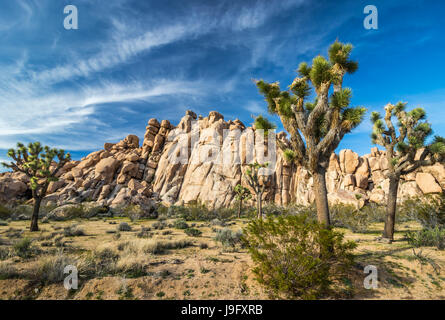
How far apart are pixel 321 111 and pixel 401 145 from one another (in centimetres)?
681

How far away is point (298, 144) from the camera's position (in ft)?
24.6

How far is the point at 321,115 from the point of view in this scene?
7.66 metres

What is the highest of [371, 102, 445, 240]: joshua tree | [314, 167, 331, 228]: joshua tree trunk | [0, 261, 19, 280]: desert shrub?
[371, 102, 445, 240]: joshua tree

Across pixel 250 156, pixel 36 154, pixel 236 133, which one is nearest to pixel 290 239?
pixel 36 154

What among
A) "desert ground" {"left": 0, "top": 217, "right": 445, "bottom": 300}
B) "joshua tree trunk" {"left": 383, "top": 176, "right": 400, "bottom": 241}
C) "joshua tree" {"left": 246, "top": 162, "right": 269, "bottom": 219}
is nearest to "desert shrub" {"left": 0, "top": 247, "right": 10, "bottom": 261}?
"desert ground" {"left": 0, "top": 217, "right": 445, "bottom": 300}

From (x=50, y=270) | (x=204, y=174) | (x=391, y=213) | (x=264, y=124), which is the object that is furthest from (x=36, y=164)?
(x=204, y=174)

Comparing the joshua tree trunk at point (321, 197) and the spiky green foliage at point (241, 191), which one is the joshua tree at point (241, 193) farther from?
the joshua tree trunk at point (321, 197)

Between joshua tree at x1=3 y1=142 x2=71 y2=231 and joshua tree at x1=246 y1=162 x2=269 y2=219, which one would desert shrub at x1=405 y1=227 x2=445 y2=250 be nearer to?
joshua tree at x1=246 y1=162 x2=269 y2=219

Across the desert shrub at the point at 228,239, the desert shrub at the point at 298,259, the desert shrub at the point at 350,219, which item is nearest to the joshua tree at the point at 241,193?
the desert shrub at the point at 350,219

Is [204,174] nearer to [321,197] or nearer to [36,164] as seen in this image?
[36,164]

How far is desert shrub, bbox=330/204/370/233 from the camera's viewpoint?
552 inches

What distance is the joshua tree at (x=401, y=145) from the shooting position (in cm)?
986

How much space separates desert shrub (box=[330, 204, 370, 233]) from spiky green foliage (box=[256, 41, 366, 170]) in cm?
1016
